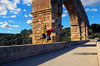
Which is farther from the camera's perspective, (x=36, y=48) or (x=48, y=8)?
(x=48, y=8)

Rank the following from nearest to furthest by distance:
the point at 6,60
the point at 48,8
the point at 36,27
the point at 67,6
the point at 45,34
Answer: the point at 6,60, the point at 45,34, the point at 48,8, the point at 36,27, the point at 67,6

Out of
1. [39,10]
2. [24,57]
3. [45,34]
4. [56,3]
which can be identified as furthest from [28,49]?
[56,3]

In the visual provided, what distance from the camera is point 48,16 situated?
7.39m

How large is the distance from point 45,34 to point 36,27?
5.74ft

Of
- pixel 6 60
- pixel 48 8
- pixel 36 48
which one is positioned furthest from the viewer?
pixel 48 8

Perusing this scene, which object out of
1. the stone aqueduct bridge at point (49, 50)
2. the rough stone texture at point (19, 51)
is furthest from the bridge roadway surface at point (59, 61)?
the rough stone texture at point (19, 51)

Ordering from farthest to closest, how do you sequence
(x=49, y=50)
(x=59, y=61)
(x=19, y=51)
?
(x=49, y=50), (x=19, y=51), (x=59, y=61)

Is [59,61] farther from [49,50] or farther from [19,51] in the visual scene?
[49,50]

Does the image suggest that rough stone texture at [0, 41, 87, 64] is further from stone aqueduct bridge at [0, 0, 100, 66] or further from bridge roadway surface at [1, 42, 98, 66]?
bridge roadway surface at [1, 42, 98, 66]

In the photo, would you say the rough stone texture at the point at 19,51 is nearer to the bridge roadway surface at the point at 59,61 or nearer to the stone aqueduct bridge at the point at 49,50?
the stone aqueduct bridge at the point at 49,50

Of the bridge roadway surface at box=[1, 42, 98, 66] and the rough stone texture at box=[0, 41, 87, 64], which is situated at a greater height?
the rough stone texture at box=[0, 41, 87, 64]

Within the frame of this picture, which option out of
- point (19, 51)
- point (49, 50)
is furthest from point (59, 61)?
point (49, 50)

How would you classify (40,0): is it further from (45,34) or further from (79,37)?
(79,37)

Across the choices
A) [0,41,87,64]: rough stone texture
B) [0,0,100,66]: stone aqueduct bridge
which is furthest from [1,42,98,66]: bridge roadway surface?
[0,41,87,64]: rough stone texture
